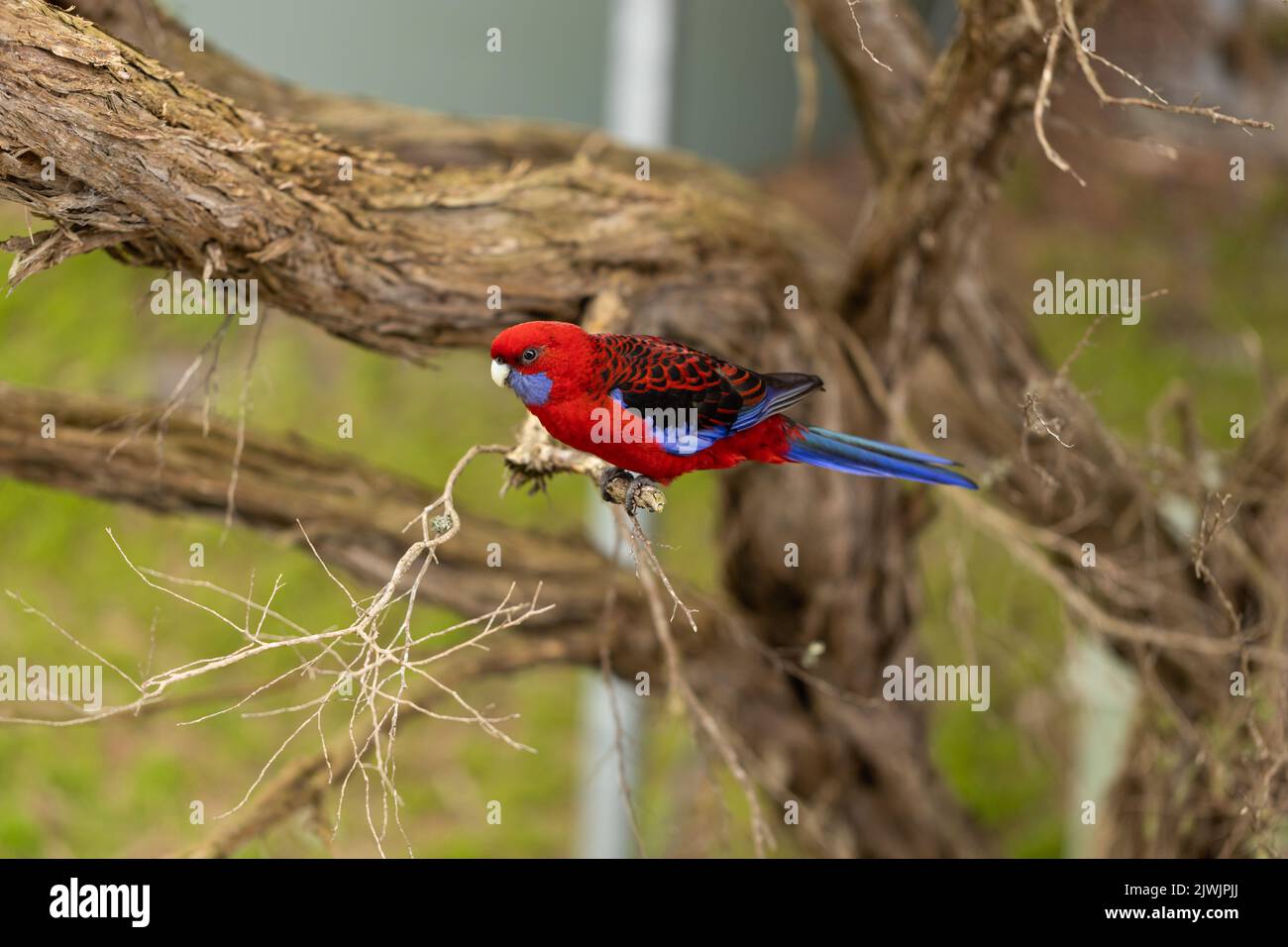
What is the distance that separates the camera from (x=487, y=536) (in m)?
2.87

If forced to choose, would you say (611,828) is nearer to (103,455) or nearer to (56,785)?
(56,785)

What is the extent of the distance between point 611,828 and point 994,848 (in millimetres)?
1467

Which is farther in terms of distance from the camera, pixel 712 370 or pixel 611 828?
pixel 611 828

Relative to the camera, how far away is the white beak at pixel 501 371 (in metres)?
1.85

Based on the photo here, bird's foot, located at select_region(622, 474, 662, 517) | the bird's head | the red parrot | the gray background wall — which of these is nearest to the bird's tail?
the red parrot

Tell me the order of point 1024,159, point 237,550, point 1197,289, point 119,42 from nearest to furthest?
1. point 119,42
2. point 237,550
3. point 1197,289
4. point 1024,159

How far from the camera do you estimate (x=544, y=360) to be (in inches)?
71.4

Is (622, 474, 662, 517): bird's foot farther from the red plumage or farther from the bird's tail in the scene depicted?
the bird's tail

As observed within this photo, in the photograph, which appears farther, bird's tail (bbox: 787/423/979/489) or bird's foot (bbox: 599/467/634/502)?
bird's tail (bbox: 787/423/979/489)

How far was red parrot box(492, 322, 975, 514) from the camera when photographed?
1808 millimetres

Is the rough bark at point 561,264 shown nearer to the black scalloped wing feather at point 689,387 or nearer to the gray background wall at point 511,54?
the black scalloped wing feather at point 689,387

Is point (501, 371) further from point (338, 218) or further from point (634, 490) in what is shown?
point (338, 218)

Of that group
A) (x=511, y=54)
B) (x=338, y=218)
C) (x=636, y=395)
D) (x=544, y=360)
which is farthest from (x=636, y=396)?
(x=511, y=54)
